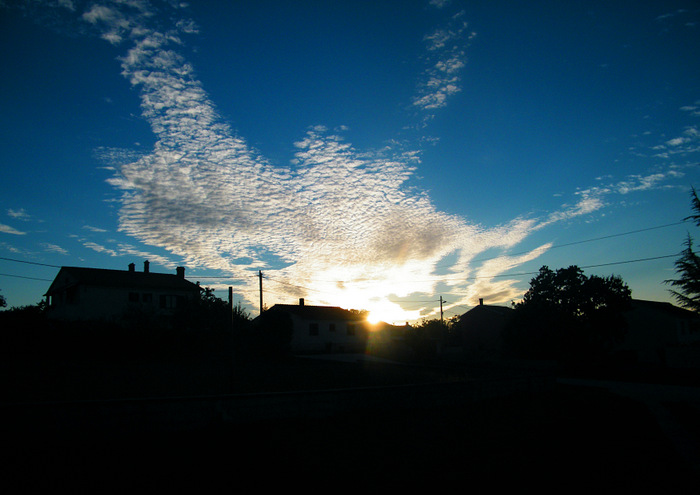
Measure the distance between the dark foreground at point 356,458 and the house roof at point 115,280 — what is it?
Answer: 34253 millimetres

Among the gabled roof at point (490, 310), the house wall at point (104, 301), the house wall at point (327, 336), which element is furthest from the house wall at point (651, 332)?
the house wall at point (104, 301)

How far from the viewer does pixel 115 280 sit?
38.8 metres

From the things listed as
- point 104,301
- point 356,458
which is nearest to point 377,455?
point 356,458

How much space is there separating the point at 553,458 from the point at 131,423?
8171mm

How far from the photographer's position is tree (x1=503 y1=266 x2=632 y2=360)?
33906mm

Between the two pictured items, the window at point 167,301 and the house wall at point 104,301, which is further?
the window at point 167,301

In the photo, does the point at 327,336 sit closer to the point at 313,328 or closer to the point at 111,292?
the point at 313,328

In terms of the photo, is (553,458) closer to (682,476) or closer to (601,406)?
(682,476)

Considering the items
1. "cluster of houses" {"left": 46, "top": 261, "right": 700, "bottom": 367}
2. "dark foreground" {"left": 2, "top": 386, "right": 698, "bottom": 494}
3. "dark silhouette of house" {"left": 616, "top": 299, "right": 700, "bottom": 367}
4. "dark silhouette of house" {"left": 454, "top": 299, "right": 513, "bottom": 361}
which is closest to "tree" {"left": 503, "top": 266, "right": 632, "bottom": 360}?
"cluster of houses" {"left": 46, "top": 261, "right": 700, "bottom": 367}

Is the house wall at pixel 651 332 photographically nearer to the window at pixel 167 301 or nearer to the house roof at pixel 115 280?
the window at pixel 167 301

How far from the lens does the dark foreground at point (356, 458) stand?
6.11 meters

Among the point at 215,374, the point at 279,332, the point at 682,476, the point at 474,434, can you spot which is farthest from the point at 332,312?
the point at 682,476

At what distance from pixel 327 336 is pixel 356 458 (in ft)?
134

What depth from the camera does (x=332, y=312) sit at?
1992 inches
